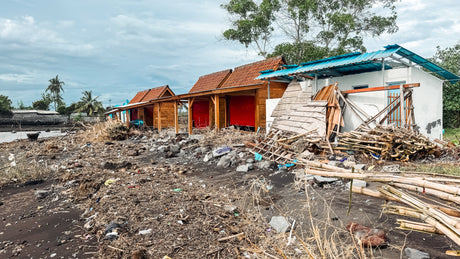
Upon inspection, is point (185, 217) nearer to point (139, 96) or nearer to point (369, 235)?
point (369, 235)

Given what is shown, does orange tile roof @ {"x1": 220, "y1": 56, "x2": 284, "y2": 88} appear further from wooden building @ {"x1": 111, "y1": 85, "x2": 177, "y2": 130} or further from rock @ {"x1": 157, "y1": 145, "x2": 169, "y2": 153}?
wooden building @ {"x1": 111, "y1": 85, "x2": 177, "y2": 130}

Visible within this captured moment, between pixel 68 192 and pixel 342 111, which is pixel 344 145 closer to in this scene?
pixel 342 111

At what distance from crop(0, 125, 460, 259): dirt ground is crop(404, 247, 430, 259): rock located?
2.3 inches

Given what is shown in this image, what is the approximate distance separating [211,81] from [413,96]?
12240 mm

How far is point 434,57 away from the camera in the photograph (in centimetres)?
2267

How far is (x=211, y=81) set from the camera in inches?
719

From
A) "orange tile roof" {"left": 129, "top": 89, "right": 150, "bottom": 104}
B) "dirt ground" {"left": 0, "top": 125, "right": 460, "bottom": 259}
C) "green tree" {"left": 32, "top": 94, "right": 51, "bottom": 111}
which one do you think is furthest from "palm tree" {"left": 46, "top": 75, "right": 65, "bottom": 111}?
"dirt ground" {"left": 0, "top": 125, "right": 460, "bottom": 259}

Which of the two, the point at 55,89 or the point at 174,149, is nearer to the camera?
the point at 174,149

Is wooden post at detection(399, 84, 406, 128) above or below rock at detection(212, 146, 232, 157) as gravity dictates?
above

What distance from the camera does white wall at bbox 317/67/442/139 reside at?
8242mm

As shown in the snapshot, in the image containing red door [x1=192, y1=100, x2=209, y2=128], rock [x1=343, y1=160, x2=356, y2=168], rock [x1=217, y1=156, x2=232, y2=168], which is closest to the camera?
rock [x1=343, y1=160, x2=356, y2=168]

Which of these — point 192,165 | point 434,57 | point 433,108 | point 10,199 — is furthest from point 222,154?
point 434,57

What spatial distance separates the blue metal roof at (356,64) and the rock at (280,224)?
6021 millimetres

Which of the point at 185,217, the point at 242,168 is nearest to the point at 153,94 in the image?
the point at 242,168
